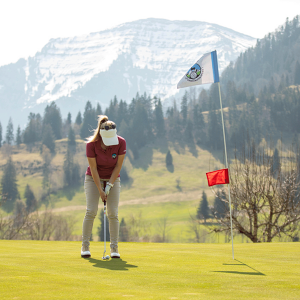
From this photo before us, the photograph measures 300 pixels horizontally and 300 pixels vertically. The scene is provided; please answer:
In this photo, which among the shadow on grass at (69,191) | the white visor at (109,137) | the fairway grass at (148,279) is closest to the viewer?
the fairway grass at (148,279)

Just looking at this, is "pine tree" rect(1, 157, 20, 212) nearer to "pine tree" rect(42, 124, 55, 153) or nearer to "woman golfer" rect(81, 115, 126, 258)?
"pine tree" rect(42, 124, 55, 153)

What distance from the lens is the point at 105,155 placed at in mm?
7812

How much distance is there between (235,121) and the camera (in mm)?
191125

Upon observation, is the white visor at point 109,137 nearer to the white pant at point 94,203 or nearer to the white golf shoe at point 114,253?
the white pant at point 94,203

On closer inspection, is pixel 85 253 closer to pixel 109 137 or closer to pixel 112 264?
pixel 112 264

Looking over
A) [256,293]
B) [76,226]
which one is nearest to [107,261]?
[256,293]

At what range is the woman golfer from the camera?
762cm

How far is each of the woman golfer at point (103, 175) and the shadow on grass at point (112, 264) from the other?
0.48 m

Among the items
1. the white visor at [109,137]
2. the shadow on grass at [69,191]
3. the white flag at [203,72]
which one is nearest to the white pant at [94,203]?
the white visor at [109,137]

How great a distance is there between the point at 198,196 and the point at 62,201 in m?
55.8

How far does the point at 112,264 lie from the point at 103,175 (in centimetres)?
189

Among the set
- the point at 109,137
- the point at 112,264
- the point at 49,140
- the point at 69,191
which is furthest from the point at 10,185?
the point at 112,264

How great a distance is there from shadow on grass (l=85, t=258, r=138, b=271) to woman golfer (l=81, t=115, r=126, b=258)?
0.48 metres

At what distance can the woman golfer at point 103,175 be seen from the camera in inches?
300
